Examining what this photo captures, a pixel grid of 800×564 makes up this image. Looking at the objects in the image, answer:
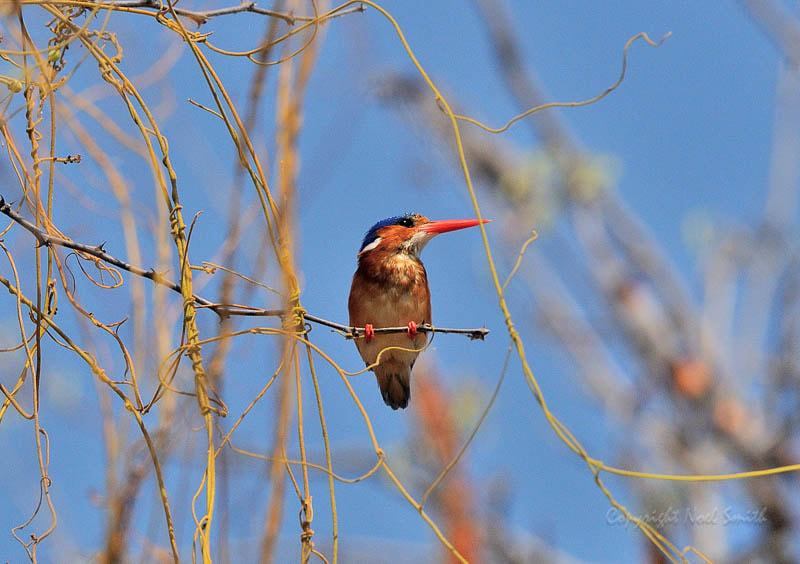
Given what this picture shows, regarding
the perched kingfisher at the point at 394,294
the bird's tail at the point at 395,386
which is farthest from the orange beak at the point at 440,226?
the bird's tail at the point at 395,386

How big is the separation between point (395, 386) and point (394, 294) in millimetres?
510

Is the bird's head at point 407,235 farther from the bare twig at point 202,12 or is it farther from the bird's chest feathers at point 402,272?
the bare twig at point 202,12

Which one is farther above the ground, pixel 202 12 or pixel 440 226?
pixel 440 226

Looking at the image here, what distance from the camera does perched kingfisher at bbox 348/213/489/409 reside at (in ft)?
14.4

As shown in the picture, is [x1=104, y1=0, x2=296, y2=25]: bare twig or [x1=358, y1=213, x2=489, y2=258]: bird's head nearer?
[x1=104, y1=0, x2=296, y2=25]: bare twig

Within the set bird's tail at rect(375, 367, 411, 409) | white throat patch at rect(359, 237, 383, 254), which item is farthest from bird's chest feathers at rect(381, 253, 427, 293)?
bird's tail at rect(375, 367, 411, 409)

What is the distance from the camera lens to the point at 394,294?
14.4ft

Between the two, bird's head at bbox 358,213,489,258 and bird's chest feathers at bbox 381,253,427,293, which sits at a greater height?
bird's head at bbox 358,213,489,258

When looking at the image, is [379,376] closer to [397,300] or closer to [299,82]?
[397,300]

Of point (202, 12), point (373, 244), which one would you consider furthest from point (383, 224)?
point (202, 12)

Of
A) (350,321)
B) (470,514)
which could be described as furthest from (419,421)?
(350,321)

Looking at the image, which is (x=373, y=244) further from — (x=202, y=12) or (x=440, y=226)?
(x=202, y=12)

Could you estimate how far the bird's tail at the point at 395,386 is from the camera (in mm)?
4625

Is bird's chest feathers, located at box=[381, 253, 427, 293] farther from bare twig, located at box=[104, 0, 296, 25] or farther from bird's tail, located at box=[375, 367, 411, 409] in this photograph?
bare twig, located at box=[104, 0, 296, 25]
